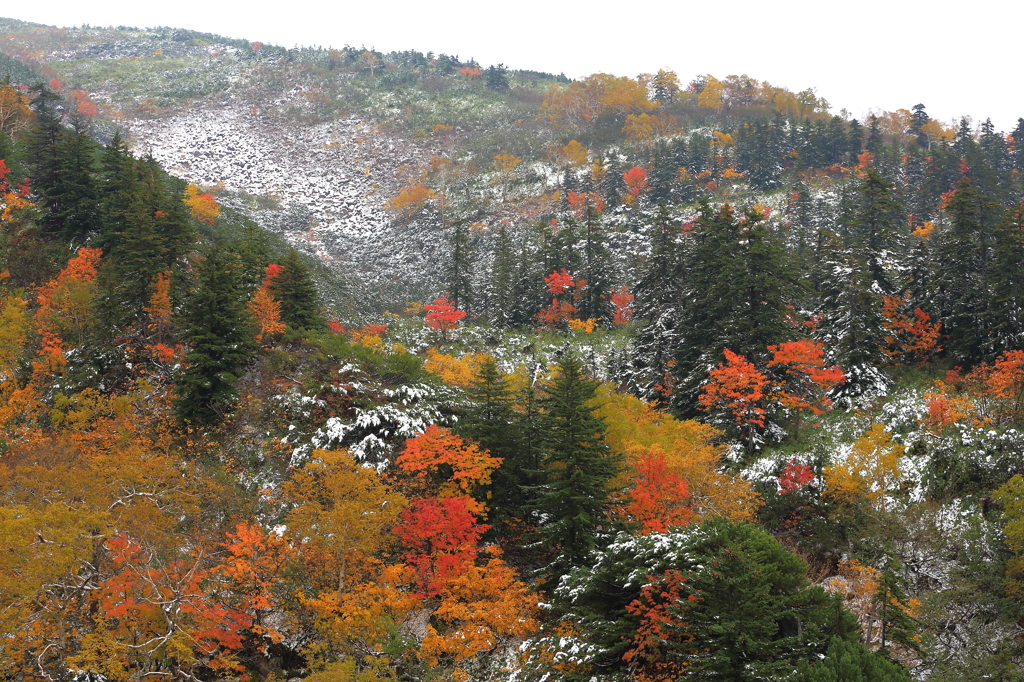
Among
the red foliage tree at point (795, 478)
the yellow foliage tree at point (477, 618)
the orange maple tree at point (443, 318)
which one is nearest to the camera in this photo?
the yellow foliage tree at point (477, 618)

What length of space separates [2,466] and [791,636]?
105 ft

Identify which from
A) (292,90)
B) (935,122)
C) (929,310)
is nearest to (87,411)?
(929,310)

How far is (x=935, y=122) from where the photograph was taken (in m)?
99.2

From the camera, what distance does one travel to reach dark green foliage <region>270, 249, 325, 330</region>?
3856 centimetres

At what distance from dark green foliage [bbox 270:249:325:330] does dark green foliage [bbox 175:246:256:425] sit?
163 inches

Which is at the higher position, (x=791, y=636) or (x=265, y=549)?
(x=791, y=636)

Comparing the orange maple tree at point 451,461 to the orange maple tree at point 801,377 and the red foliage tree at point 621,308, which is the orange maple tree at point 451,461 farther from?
the red foliage tree at point 621,308

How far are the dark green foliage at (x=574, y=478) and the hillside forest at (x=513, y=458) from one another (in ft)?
0.54

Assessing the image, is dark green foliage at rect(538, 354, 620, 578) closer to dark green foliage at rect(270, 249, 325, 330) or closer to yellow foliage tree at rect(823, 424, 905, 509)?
yellow foliage tree at rect(823, 424, 905, 509)

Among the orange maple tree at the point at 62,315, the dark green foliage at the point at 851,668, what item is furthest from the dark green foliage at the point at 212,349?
the dark green foliage at the point at 851,668

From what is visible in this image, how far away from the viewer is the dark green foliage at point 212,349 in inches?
1262

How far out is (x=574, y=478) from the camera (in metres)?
24.1

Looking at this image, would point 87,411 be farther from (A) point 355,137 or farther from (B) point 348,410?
(A) point 355,137

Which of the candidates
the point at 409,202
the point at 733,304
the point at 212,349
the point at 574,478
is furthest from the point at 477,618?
the point at 409,202
